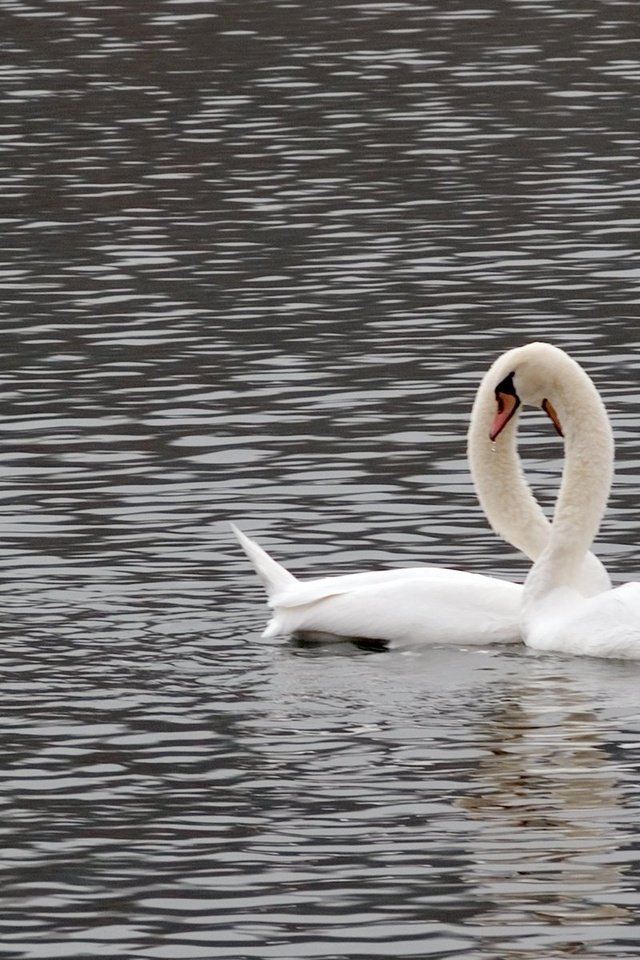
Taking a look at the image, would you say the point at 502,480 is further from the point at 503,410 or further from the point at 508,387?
the point at 508,387

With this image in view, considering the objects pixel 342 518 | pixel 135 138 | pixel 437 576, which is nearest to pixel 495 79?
pixel 135 138

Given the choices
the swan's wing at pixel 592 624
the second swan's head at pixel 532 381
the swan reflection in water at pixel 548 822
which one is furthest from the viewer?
the second swan's head at pixel 532 381

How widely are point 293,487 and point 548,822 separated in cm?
584

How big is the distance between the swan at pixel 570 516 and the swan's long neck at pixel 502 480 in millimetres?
78

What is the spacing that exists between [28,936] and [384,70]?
81.6 feet

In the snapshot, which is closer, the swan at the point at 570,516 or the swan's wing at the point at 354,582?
the swan at the point at 570,516

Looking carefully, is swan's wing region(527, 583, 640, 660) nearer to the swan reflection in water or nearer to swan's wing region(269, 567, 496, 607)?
the swan reflection in water

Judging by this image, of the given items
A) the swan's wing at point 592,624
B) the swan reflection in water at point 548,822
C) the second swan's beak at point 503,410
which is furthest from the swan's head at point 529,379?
the swan reflection in water at point 548,822

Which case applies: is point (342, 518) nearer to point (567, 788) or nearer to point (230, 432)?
point (230, 432)

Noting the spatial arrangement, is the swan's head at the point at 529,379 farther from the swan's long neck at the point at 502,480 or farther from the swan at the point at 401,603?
the swan at the point at 401,603

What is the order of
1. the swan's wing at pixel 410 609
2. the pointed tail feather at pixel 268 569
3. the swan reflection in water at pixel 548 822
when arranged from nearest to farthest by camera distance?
the swan reflection in water at pixel 548 822 < the swan's wing at pixel 410 609 < the pointed tail feather at pixel 268 569

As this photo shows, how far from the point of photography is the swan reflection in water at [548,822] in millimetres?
8547

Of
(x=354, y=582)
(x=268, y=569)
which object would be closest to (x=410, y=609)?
(x=354, y=582)

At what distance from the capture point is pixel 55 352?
19.2m
